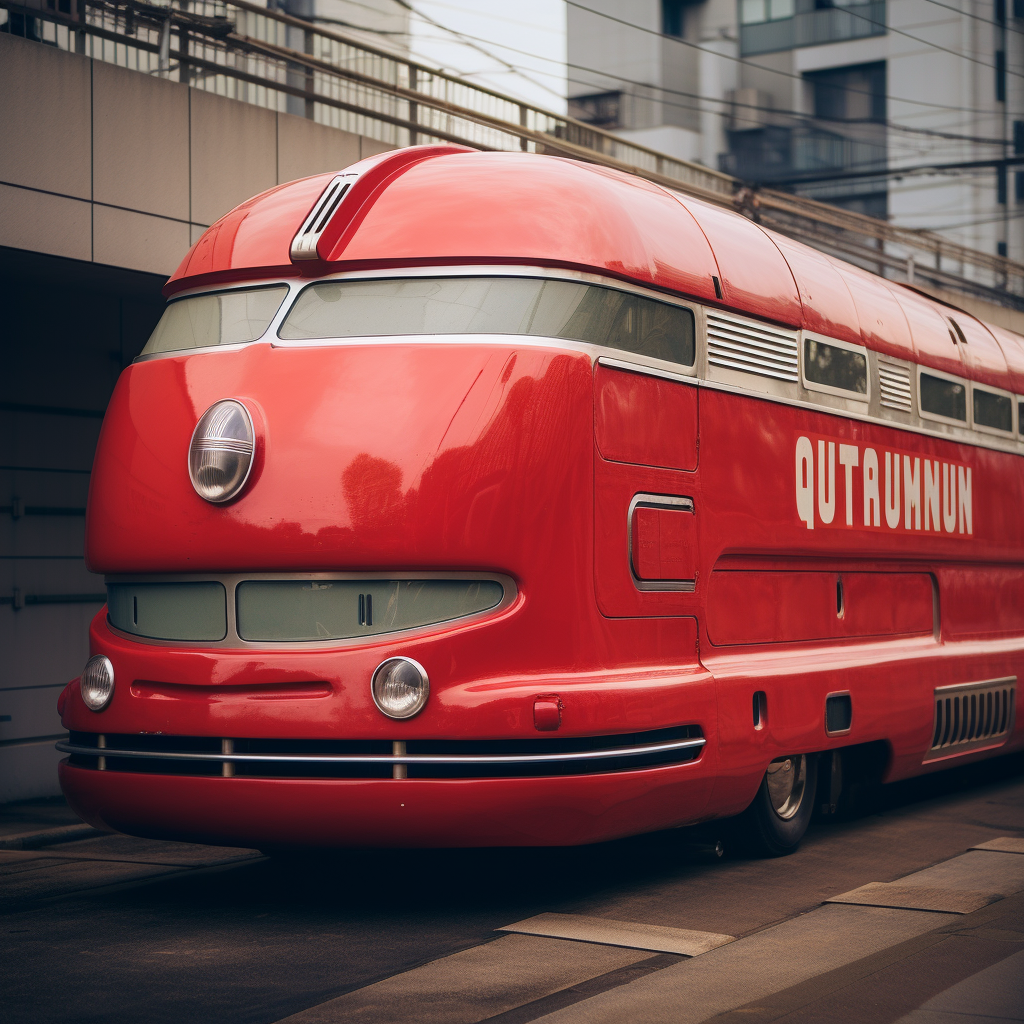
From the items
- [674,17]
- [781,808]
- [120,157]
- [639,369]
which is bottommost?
[781,808]

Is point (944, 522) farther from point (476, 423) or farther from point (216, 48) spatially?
point (216, 48)

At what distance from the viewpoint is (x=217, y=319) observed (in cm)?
712

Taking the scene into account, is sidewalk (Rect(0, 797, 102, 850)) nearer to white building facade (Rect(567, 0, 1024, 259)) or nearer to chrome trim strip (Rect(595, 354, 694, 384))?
chrome trim strip (Rect(595, 354, 694, 384))

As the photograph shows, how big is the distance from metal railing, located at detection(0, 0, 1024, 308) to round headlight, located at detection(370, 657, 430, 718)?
241 inches

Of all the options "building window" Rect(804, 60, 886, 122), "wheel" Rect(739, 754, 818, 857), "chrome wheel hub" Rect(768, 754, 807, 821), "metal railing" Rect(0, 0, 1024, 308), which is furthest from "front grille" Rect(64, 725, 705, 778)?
"building window" Rect(804, 60, 886, 122)

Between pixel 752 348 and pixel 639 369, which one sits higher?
pixel 752 348

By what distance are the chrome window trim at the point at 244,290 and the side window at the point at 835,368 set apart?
3.07 meters

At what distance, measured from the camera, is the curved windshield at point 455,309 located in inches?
262

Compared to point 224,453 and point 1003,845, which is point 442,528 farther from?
point 1003,845

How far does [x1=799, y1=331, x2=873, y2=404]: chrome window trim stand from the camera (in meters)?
8.48

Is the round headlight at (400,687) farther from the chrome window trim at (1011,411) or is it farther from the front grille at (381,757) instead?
the chrome window trim at (1011,411)

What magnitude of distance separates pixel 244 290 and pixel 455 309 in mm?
1085

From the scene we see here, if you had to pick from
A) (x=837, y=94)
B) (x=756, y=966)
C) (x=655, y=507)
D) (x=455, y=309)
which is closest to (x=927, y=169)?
(x=655, y=507)

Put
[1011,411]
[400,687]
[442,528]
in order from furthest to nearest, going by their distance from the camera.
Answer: [1011,411], [442,528], [400,687]
